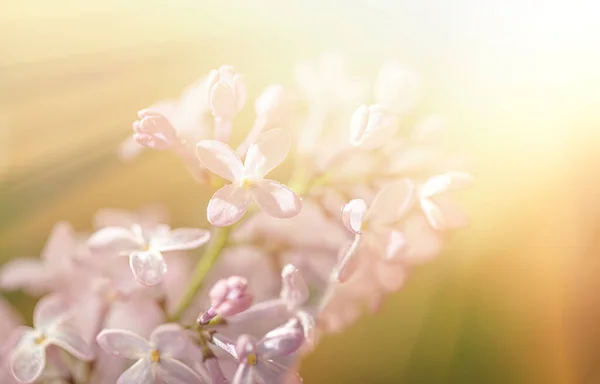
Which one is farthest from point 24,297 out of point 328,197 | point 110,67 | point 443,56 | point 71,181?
point 443,56

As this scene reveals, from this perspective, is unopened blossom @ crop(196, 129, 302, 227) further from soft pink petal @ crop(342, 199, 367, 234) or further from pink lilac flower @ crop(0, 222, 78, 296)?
pink lilac flower @ crop(0, 222, 78, 296)

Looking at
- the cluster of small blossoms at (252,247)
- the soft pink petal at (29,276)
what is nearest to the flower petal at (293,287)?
the cluster of small blossoms at (252,247)

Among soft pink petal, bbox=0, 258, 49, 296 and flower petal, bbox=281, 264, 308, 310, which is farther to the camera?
soft pink petal, bbox=0, 258, 49, 296

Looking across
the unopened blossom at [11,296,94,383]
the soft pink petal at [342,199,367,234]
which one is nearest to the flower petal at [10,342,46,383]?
the unopened blossom at [11,296,94,383]

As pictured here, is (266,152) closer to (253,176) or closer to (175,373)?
(253,176)

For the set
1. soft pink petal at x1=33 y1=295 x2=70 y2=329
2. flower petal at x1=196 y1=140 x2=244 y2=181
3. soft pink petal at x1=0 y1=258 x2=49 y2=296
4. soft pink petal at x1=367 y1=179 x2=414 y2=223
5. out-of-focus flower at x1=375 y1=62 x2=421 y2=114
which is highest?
out-of-focus flower at x1=375 y1=62 x2=421 y2=114

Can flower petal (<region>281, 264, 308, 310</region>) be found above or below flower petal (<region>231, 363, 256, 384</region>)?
above
